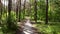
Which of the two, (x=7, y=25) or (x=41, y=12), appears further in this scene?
(x=41, y=12)

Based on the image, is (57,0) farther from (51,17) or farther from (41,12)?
(41,12)

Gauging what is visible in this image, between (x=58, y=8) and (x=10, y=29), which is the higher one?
(x=58, y=8)

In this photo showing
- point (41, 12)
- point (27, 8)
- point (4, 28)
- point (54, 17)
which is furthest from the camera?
point (27, 8)

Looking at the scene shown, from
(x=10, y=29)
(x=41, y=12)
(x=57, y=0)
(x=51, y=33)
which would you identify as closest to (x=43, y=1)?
(x=41, y=12)

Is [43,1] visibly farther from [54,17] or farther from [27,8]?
[27,8]

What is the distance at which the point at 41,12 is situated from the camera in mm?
35125

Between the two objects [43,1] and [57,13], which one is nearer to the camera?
[57,13]

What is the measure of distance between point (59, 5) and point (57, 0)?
1108mm

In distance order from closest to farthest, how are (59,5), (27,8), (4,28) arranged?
1. (4,28)
2. (59,5)
3. (27,8)

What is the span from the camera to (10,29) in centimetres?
1658

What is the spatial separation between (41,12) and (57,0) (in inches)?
303

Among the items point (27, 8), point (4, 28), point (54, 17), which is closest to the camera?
point (4, 28)

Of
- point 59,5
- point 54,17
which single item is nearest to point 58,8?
point 59,5

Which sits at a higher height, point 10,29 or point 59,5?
point 59,5
